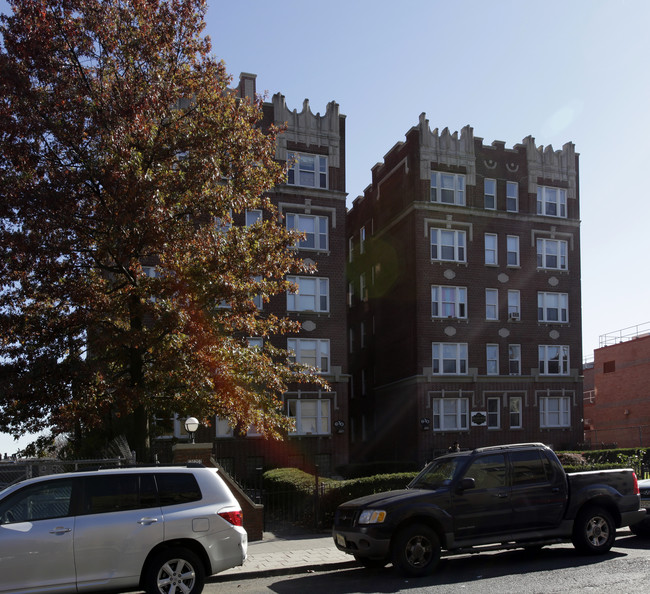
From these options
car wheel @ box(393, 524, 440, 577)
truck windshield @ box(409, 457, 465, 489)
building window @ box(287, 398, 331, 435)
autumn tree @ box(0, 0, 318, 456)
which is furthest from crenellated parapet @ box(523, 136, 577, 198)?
car wheel @ box(393, 524, 440, 577)

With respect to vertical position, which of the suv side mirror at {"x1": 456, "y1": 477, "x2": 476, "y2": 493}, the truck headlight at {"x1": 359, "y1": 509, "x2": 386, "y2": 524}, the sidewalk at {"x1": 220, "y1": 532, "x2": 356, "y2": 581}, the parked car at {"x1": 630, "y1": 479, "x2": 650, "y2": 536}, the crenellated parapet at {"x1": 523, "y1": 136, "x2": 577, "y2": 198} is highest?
the crenellated parapet at {"x1": 523, "y1": 136, "x2": 577, "y2": 198}

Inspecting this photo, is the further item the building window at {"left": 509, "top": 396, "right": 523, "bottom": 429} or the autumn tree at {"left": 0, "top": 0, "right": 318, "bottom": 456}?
the building window at {"left": 509, "top": 396, "right": 523, "bottom": 429}

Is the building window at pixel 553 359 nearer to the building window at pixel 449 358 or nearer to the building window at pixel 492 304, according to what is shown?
the building window at pixel 492 304

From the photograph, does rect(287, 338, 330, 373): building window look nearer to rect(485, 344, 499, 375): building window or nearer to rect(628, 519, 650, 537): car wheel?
rect(485, 344, 499, 375): building window

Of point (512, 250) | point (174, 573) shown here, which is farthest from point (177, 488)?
point (512, 250)

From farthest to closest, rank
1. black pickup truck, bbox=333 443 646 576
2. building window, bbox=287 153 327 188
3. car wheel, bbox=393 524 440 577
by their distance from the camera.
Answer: building window, bbox=287 153 327 188 < black pickup truck, bbox=333 443 646 576 < car wheel, bbox=393 524 440 577

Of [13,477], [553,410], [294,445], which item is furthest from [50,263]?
[553,410]

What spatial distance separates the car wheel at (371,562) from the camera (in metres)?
11.1

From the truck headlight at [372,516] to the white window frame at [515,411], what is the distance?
27492 mm

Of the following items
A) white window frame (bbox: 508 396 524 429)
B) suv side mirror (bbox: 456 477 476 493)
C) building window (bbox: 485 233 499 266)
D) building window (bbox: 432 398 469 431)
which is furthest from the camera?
building window (bbox: 485 233 499 266)

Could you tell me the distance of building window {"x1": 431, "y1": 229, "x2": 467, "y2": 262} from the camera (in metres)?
36.1

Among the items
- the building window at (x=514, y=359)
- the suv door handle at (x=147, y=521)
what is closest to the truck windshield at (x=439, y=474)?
the suv door handle at (x=147, y=521)

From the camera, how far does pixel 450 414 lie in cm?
3525

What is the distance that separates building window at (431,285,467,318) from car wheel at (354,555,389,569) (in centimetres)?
2497
